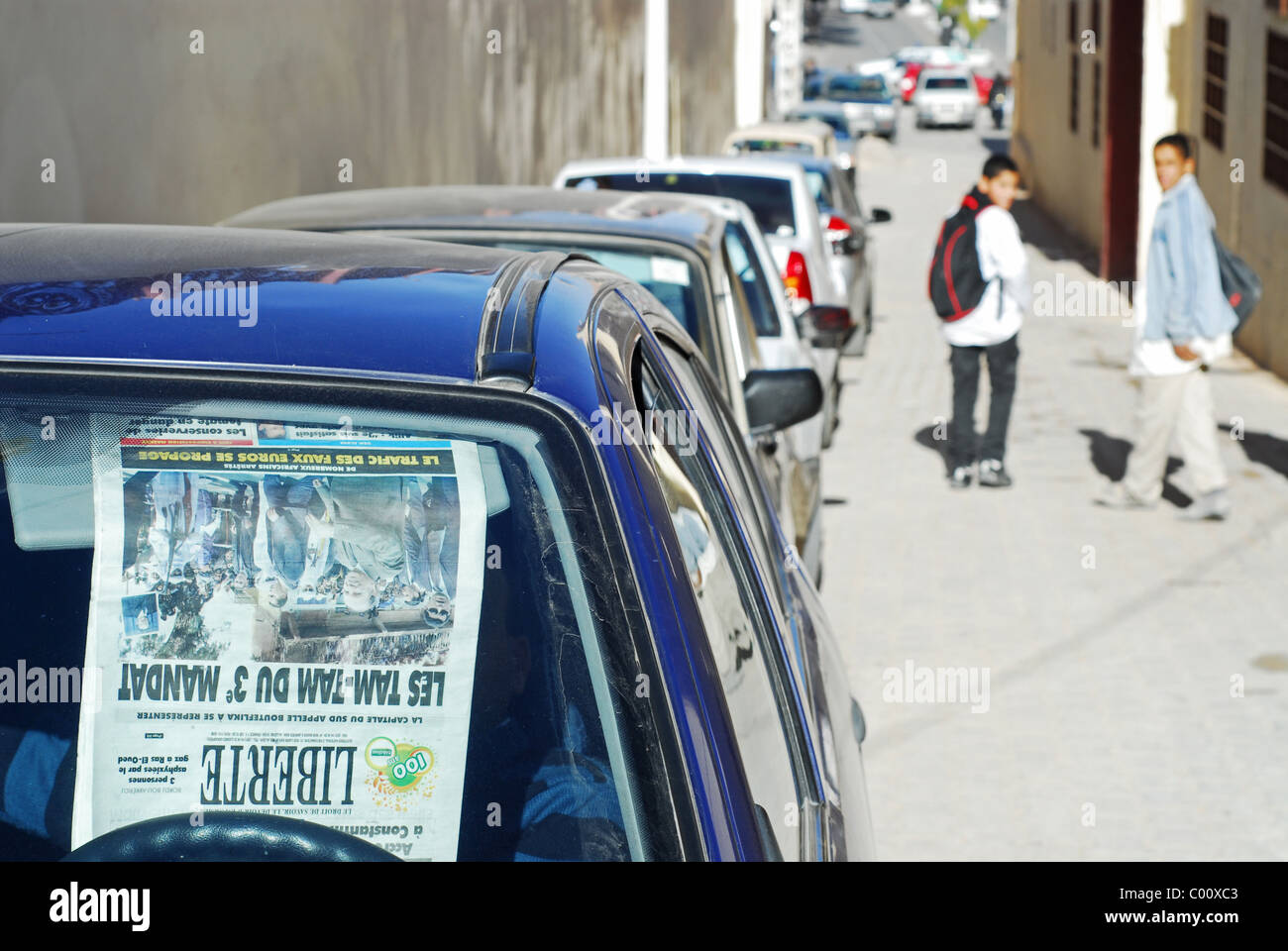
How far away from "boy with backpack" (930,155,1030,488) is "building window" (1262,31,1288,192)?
4.57 m

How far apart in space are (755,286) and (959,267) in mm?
2918

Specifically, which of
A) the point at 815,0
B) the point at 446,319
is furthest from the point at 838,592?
the point at 815,0

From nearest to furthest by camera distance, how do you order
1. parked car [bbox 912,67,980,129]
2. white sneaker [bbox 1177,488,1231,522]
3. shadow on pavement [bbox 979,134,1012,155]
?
white sneaker [bbox 1177,488,1231,522], shadow on pavement [bbox 979,134,1012,155], parked car [bbox 912,67,980,129]

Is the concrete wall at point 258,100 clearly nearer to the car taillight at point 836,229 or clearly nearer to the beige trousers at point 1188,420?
the car taillight at point 836,229

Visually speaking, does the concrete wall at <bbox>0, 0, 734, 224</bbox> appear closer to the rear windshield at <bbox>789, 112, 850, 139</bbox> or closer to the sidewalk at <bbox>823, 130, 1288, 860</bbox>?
the sidewalk at <bbox>823, 130, 1288, 860</bbox>

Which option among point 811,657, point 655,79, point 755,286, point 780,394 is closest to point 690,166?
point 755,286

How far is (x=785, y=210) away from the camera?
36.3 feet

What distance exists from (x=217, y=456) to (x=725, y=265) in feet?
13.3

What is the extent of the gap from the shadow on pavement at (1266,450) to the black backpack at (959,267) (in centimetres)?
233

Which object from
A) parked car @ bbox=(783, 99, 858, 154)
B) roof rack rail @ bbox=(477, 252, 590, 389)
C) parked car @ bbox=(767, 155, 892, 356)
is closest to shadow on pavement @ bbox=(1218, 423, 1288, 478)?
parked car @ bbox=(767, 155, 892, 356)

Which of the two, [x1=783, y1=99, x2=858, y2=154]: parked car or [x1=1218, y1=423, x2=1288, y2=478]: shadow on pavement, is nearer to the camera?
[x1=1218, y1=423, x2=1288, y2=478]: shadow on pavement

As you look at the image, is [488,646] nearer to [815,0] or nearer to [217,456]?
[217,456]

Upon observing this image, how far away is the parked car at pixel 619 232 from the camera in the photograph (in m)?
5.10

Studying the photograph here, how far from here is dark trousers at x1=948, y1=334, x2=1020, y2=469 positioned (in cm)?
977
